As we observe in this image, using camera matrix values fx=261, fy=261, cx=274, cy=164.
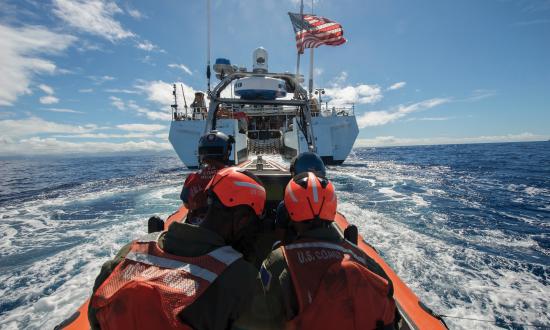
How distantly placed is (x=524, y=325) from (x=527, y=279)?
1537mm

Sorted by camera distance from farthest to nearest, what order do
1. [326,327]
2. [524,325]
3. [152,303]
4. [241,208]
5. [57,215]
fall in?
1. [57,215]
2. [524,325]
3. [241,208]
4. [326,327]
5. [152,303]

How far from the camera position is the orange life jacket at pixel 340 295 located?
4.07 feet

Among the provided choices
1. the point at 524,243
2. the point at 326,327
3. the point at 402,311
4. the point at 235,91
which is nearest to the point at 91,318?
the point at 326,327

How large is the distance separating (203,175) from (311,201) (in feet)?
6.99

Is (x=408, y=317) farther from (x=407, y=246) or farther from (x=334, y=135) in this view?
(x=334, y=135)

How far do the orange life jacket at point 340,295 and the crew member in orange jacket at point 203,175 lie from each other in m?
2.19

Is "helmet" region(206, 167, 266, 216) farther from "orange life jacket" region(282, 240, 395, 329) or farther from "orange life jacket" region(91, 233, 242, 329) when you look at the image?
"orange life jacket" region(282, 240, 395, 329)

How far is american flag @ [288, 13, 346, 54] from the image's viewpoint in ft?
43.8

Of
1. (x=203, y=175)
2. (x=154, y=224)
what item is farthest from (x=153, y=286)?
(x=203, y=175)

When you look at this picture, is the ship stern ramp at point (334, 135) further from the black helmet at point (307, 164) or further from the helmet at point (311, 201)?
the helmet at point (311, 201)

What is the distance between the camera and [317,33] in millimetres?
13586

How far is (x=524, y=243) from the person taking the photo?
616 centimetres

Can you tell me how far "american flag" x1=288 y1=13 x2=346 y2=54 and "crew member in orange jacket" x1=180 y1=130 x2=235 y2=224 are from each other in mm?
11606

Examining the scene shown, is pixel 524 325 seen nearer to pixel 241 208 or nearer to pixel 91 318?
pixel 241 208
